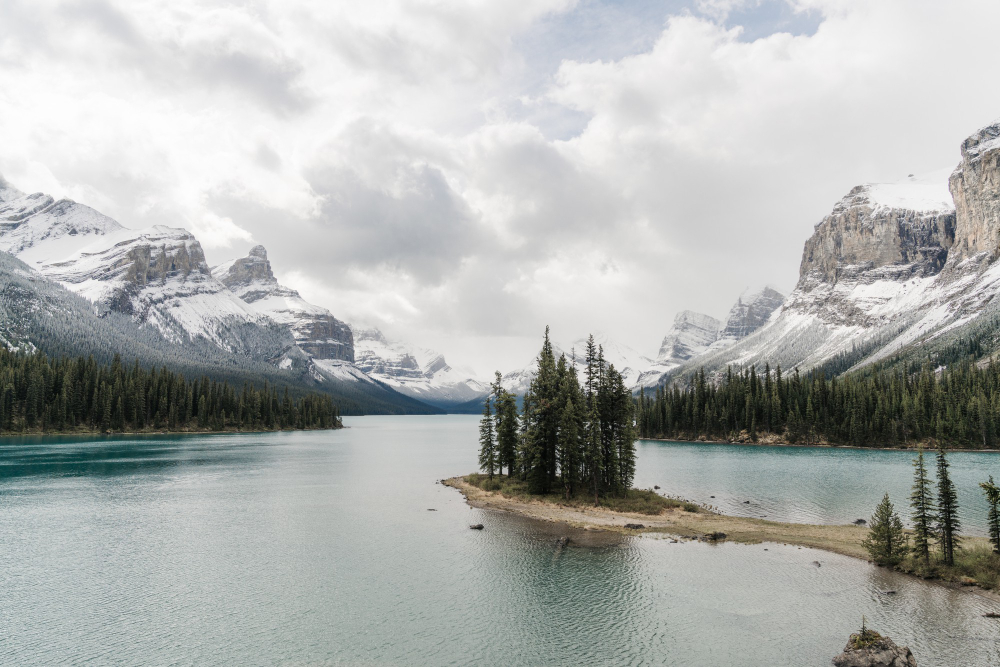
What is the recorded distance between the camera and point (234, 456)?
118m

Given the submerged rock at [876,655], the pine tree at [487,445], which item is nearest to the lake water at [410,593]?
the submerged rock at [876,655]

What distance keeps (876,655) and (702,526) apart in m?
29.4

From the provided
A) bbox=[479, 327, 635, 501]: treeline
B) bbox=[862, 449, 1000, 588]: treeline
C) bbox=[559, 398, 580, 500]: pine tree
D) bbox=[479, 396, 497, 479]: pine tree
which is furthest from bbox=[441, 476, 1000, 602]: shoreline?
bbox=[479, 396, 497, 479]: pine tree

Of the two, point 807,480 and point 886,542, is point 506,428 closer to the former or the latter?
point 886,542

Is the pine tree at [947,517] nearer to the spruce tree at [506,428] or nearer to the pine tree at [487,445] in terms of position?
the spruce tree at [506,428]

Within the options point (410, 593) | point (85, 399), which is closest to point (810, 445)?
point (410, 593)

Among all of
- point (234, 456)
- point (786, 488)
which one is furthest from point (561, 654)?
point (234, 456)

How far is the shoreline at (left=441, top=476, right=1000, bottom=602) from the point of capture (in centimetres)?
4731

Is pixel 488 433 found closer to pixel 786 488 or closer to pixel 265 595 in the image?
pixel 786 488

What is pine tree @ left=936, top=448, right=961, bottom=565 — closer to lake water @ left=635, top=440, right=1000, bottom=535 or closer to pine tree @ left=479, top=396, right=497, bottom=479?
lake water @ left=635, top=440, right=1000, bottom=535

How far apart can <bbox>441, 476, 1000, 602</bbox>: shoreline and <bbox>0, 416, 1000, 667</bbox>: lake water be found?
265 centimetres

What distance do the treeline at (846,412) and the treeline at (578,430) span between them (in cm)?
11650

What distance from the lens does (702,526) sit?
53375mm

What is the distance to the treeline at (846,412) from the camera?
5586 inches
